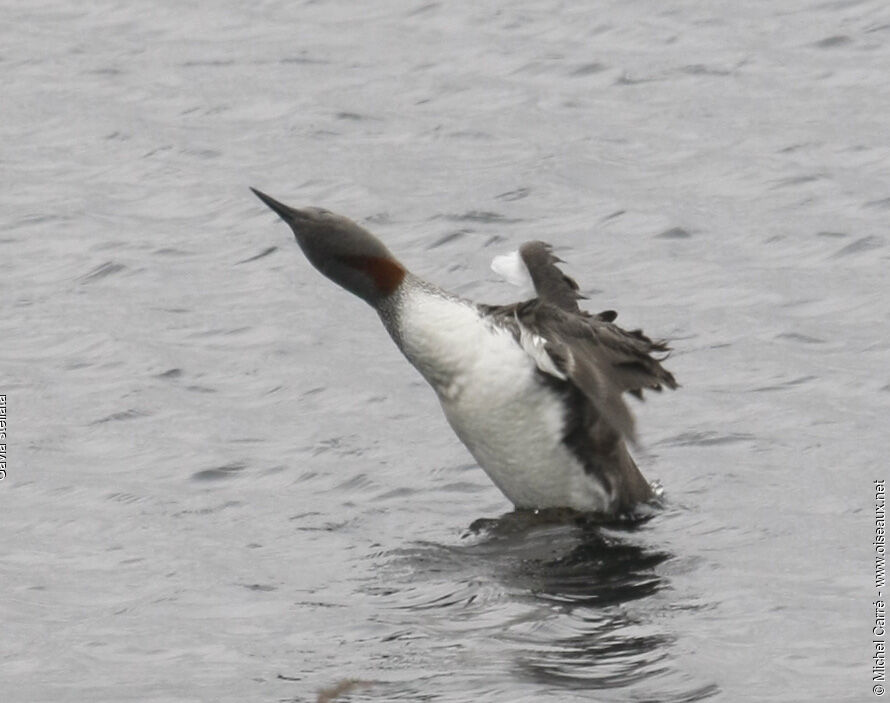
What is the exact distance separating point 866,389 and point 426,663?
4.35m

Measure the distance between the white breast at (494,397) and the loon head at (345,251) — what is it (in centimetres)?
16

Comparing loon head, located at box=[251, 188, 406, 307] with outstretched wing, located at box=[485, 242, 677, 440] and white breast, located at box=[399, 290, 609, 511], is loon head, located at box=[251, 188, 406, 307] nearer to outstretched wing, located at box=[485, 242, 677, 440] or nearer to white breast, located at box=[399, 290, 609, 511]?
white breast, located at box=[399, 290, 609, 511]

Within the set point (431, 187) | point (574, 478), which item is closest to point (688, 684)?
point (574, 478)

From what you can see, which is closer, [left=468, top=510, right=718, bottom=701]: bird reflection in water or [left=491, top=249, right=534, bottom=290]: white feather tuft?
[left=468, top=510, right=718, bottom=701]: bird reflection in water

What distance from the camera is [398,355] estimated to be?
12711 mm

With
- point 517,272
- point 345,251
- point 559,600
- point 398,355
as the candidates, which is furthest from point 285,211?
point 398,355

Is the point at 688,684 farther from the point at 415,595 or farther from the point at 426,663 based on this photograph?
the point at 415,595

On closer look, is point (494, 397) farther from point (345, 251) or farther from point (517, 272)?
point (345, 251)

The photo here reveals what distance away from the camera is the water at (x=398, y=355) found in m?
8.39

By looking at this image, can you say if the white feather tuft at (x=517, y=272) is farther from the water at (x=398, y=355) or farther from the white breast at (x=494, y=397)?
the water at (x=398, y=355)

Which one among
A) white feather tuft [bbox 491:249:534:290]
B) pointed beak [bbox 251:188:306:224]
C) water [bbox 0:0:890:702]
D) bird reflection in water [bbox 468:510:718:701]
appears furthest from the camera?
white feather tuft [bbox 491:249:534:290]

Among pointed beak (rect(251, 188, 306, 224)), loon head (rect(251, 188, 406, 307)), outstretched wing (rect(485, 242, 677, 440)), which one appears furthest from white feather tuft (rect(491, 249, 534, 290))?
pointed beak (rect(251, 188, 306, 224))

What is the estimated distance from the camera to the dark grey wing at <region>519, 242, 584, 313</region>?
1005 cm

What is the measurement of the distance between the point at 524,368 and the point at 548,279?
2.49 feet
